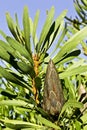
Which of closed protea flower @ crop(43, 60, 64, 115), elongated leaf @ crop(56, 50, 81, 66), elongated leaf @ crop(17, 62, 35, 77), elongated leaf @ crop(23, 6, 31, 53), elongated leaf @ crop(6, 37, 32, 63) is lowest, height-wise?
closed protea flower @ crop(43, 60, 64, 115)

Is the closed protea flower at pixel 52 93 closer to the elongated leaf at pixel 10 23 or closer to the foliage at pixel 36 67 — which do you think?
the foliage at pixel 36 67

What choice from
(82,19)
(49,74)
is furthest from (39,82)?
(82,19)

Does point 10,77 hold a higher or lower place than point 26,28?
lower

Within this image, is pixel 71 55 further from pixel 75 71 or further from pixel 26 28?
pixel 26 28

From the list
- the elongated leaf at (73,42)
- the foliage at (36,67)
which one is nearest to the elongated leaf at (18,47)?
the foliage at (36,67)

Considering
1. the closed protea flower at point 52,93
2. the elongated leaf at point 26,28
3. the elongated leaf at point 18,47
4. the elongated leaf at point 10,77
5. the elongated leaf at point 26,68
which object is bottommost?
the closed protea flower at point 52,93

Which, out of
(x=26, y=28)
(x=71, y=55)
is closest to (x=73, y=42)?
(x=71, y=55)

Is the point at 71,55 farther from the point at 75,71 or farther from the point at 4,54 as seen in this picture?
the point at 4,54

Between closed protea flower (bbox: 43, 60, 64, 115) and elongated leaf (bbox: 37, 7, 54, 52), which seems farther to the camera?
elongated leaf (bbox: 37, 7, 54, 52)

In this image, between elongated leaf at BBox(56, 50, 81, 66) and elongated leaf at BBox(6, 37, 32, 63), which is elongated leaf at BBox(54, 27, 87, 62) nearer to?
→ elongated leaf at BBox(56, 50, 81, 66)

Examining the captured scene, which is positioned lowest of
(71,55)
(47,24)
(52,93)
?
(52,93)

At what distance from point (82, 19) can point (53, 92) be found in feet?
3.12

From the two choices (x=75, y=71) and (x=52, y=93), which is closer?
(x=52, y=93)

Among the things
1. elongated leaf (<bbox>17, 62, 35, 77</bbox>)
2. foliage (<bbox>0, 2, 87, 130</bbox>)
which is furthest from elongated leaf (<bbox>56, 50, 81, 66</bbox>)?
elongated leaf (<bbox>17, 62, 35, 77</bbox>)
